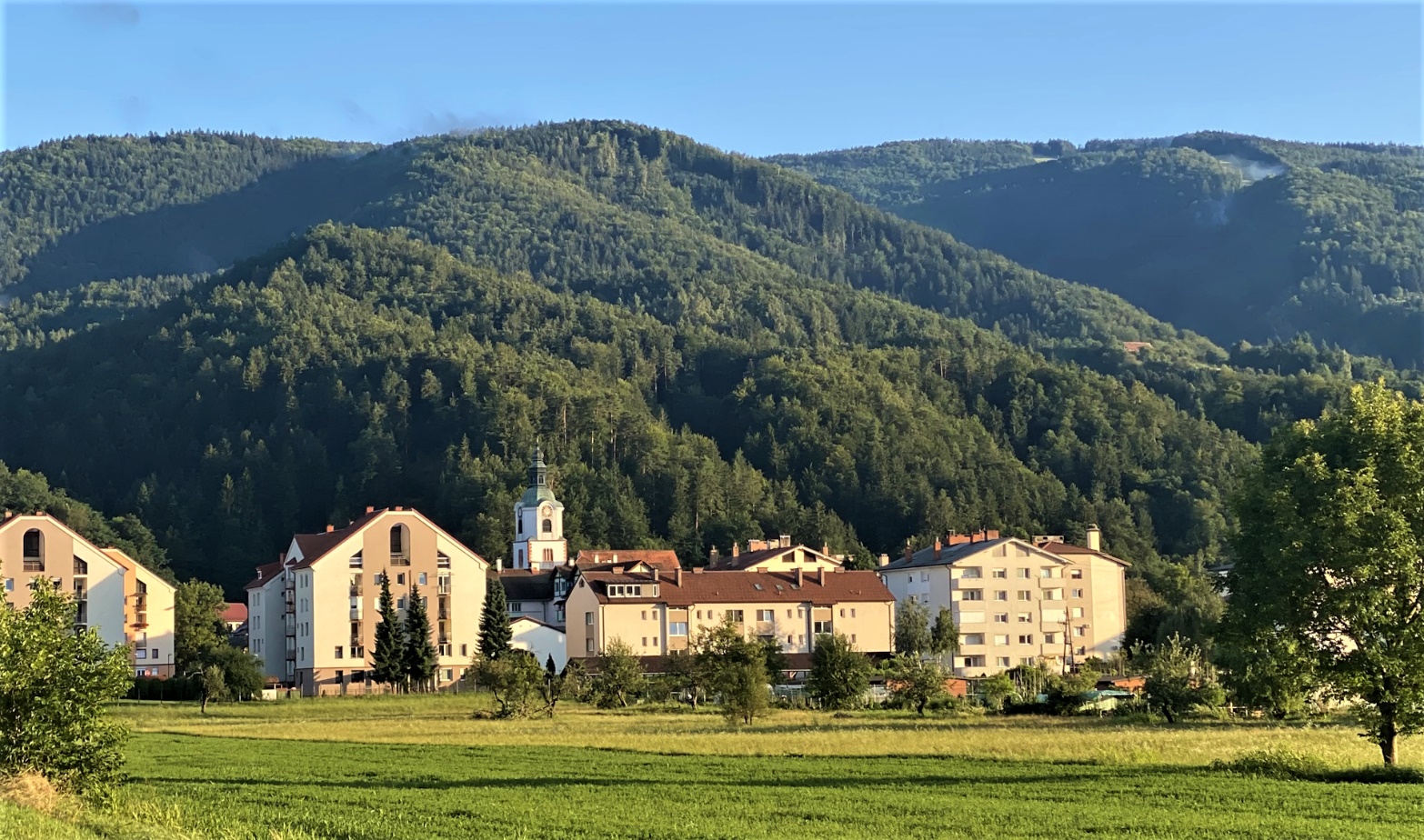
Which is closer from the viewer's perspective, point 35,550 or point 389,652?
point 389,652

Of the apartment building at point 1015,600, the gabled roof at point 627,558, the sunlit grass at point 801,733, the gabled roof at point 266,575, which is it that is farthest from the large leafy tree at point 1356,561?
the gabled roof at point 266,575

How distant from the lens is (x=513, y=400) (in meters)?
188

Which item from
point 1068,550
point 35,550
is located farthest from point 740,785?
point 1068,550

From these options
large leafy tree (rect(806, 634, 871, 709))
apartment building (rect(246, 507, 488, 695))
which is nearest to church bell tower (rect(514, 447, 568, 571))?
apartment building (rect(246, 507, 488, 695))

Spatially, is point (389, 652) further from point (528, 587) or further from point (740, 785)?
point (740, 785)

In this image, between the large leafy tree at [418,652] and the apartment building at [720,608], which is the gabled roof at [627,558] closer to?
the apartment building at [720,608]

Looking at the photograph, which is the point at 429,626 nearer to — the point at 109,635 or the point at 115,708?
the point at 109,635

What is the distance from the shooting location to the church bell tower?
148750 millimetres

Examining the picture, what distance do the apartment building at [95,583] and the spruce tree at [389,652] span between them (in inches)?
527

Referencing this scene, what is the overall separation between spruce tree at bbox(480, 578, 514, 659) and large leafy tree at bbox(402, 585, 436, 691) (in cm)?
292

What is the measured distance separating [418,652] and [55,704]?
6339 cm

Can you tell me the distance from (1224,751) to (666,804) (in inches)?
705

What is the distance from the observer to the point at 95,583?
10469cm

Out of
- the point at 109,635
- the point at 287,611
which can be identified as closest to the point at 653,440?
the point at 287,611
